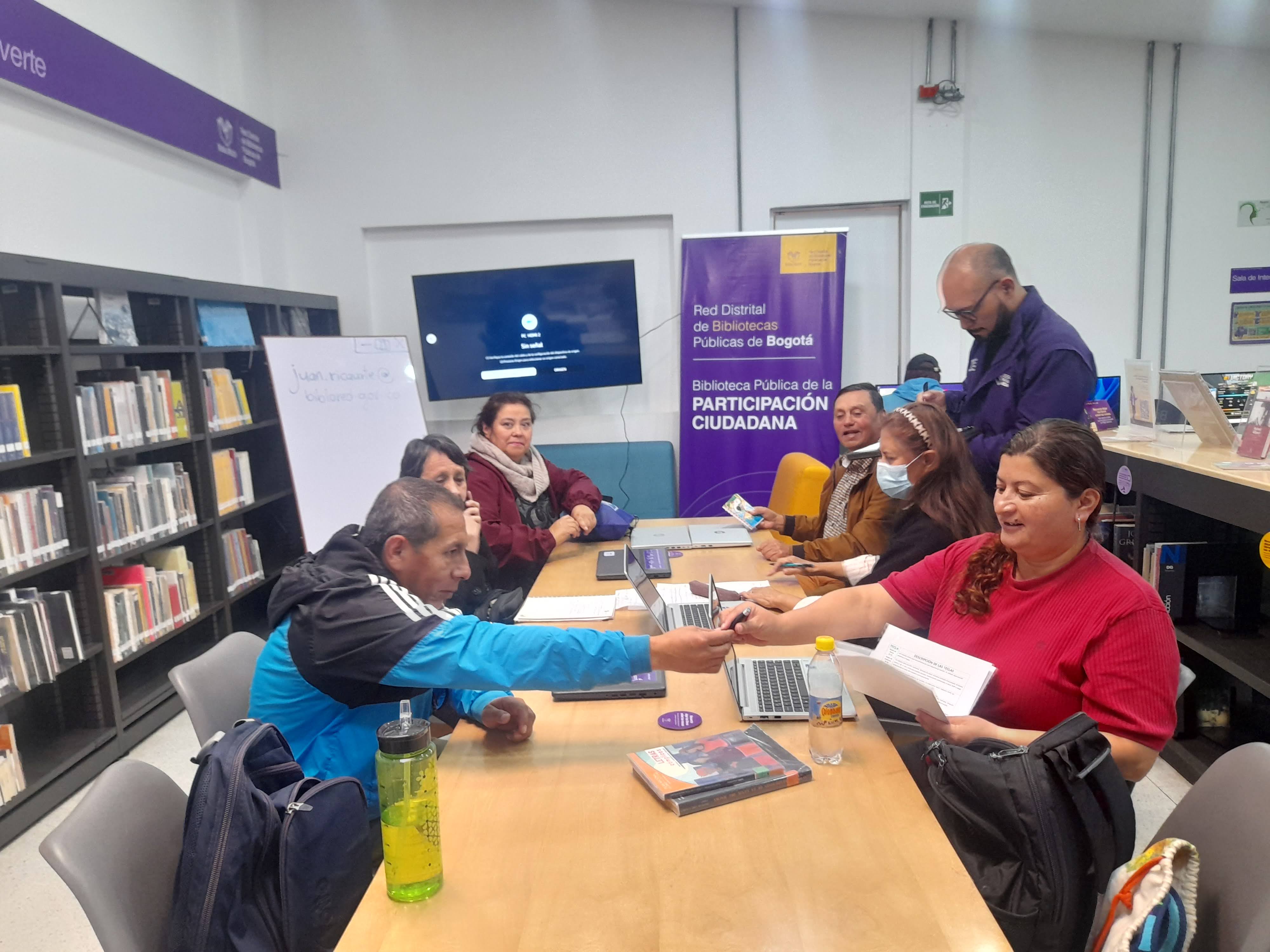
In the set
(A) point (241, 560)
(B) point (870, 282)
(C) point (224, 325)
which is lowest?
(A) point (241, 560)

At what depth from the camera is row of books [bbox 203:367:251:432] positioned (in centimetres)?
403

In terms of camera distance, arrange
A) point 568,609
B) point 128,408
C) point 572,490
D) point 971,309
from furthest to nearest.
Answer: point 572,490 < point 128,408 < point 971,309 < point 568,609

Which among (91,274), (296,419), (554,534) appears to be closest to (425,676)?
(554,534)

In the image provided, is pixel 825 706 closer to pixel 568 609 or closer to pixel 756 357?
pixel 568 609

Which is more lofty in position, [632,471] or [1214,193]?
[1214,193]

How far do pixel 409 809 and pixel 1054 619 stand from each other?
1.18 m

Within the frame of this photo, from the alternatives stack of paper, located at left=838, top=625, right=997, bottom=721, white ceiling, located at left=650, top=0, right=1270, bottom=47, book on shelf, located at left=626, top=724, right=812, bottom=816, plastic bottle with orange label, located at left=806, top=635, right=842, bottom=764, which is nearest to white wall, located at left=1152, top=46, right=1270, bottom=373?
white ceiling, located at left=650, top=0, right=1270, bottom=47

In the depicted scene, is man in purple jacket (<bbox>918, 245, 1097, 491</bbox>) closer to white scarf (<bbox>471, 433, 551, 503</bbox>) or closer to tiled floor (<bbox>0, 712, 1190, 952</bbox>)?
tiled floor (<bbox>0, 712, 1190, 952</bbox>)

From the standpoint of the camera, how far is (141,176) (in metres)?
4.13

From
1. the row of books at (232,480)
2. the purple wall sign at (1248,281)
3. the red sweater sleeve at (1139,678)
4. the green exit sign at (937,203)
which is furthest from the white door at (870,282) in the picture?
the red sweater sleeve at (1139,678)

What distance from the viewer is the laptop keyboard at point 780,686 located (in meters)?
1.67

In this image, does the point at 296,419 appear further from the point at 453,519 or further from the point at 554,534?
the point at 453,519

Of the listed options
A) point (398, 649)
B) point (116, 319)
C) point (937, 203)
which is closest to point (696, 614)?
point (398, 649)

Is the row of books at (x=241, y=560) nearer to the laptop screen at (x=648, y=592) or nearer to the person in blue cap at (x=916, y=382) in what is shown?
the laptop screen at (x=648, y=592)
